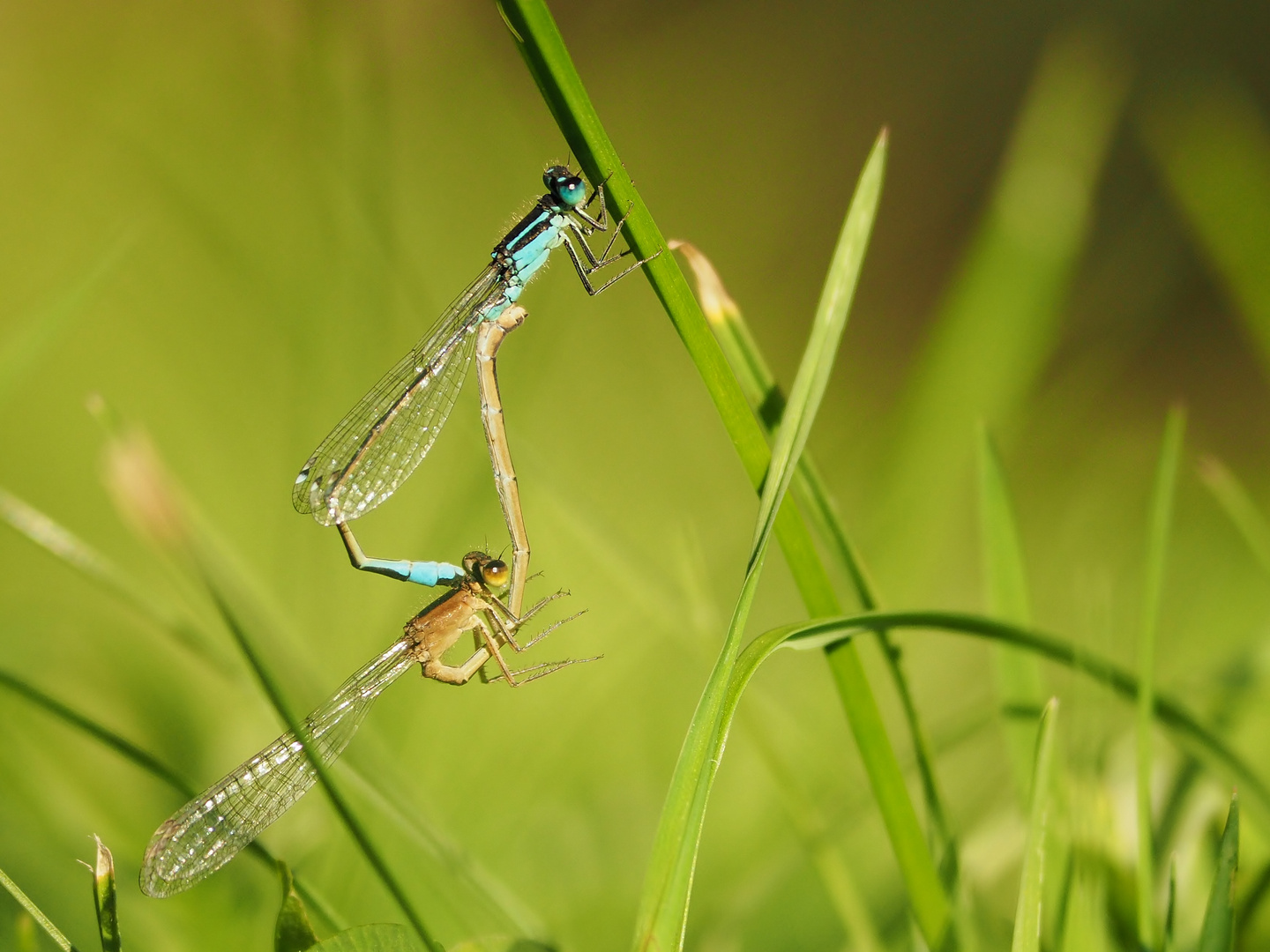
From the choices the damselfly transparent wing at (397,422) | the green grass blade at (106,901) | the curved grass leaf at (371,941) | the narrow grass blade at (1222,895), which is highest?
the damselfly transparent wing at (397,422)

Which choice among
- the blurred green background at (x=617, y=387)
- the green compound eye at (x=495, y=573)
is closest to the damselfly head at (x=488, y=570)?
the green compound eye at (x=495, y=573)

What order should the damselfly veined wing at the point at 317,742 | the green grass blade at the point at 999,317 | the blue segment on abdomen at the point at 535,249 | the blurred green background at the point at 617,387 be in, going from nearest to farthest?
1. the damselfly veined wing at the point at 317,742
2. the blurred green background at the point at 617,387
3. the blue segment on abdomen at the point at 535,249
4. the green grass blade at the point at 999,317

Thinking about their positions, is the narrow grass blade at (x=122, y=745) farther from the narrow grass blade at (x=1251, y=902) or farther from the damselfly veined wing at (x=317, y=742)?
the narrow grass blade at (x=1251, y=902)

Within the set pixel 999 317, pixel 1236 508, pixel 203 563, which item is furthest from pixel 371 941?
pixel 999 317

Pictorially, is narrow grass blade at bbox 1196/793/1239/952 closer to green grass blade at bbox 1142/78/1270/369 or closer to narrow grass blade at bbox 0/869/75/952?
narrow grass blade at bbox 0/869/75/952

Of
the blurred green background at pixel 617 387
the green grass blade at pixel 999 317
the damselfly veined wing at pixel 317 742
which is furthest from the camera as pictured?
the green grass blade at pixel 999 317

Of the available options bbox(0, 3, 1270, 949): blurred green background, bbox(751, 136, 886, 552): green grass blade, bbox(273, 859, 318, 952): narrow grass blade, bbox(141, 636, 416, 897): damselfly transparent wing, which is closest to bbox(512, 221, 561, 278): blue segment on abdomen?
bbox(0, 3, 1270, 949): blurred green background

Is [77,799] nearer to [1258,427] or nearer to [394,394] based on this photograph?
[394,394]

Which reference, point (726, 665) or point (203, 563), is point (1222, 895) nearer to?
point (726, 665)
